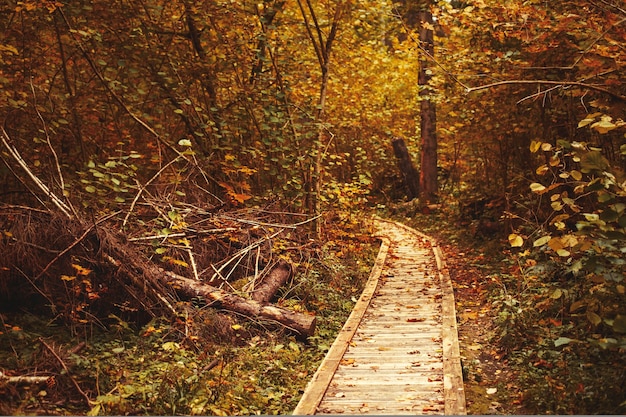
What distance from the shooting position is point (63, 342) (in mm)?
7070

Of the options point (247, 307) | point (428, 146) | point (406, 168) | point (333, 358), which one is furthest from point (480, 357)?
point (406, 168)

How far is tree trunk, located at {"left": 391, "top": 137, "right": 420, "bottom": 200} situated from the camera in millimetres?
22094

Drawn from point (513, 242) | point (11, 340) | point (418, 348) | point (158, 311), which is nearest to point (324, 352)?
point (418, 348)

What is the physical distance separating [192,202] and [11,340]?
161 inches

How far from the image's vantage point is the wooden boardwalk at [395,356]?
5707mm

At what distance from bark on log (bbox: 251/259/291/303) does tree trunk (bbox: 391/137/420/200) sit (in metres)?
12.9

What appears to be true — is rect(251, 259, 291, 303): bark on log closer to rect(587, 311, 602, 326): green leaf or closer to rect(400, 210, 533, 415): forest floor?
rect(400, 210, 533, 415): forest floor

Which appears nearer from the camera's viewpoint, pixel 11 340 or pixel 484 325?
pixel 11 340

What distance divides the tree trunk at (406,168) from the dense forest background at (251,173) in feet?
18.8

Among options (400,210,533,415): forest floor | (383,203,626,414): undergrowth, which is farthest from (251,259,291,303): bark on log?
(383,203,626,414): undergrowth

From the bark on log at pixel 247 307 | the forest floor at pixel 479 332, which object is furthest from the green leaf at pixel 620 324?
the bark on log at pixel 247 307

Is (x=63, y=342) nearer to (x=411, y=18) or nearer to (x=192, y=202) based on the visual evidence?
(x=192, y=202)

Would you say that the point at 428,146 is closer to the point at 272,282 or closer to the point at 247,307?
the point at 272,282

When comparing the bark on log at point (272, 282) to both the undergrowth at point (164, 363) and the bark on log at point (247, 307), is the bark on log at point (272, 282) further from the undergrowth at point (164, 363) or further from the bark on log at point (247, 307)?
the bark on log at point (247, 307)
